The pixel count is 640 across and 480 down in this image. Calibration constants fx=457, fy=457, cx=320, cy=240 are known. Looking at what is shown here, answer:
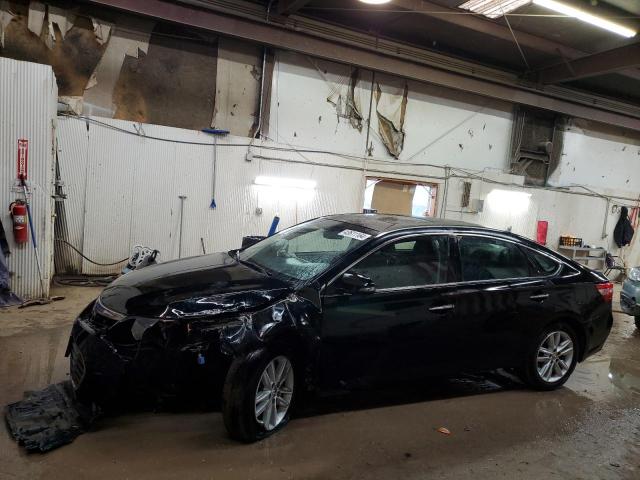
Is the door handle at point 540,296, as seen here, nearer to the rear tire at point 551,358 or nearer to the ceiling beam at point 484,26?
the rear tire at point 551,358

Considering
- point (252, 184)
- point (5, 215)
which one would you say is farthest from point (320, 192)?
point (5, 215)

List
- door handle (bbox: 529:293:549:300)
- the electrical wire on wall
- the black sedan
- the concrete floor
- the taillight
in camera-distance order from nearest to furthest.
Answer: the concrete floor
the black sedan
door handle (bbox: 529:293:549:300)
the taillight
the electrical wire on wall

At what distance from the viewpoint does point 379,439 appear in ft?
9.91

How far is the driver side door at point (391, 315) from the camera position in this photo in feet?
9.98

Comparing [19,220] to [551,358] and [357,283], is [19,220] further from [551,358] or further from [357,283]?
[551,358]

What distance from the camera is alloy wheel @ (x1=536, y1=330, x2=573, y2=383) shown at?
4.02 metres

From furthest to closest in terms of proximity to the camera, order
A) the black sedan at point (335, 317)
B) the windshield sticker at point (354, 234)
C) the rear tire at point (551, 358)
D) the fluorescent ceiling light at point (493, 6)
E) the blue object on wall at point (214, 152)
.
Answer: the blue object on wall at point (214, 152), the fluorescent ceiling light at point (493, 6), the rear tire at point (551, 358), the windshield sticker at point (354, 234), the black sedan at point (335, 317)

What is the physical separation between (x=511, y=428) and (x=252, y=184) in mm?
5493

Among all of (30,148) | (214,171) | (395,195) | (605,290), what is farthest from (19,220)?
(395,195)

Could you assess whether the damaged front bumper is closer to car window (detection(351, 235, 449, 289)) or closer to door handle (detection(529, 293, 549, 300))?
car window (detection(351, 235, 449, 289))

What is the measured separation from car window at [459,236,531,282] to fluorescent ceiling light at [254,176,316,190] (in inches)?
179

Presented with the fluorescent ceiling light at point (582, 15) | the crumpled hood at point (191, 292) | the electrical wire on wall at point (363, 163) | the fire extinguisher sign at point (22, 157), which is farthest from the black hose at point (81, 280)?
the fluorescent ceiling light at point (582, 15)

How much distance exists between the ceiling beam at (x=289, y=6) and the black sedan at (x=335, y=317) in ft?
13.4

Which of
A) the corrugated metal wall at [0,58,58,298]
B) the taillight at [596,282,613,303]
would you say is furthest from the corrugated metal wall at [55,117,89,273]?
the taillight at [596,282,613,303]
